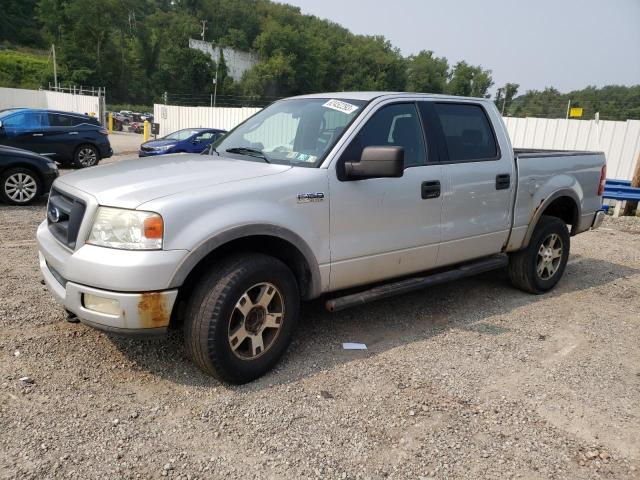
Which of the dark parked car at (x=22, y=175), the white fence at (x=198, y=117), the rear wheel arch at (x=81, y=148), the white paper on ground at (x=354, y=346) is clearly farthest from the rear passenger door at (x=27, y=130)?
the white paper on ground at (x=354, y=346)

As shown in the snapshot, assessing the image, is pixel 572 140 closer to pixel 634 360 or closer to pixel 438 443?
pixel 634 360

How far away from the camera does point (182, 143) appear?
56.4 ft

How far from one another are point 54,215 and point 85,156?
1195 cm

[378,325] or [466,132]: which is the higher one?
[466,132]

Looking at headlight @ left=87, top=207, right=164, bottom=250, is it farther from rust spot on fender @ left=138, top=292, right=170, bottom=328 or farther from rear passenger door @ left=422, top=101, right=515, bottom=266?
rear passenger door @ left=422, top=101, right=515, bottom=266

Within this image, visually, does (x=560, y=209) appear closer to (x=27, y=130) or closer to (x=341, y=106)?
(x=341, y=106)

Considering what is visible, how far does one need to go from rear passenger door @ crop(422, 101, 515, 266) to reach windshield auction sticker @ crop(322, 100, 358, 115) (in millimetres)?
716

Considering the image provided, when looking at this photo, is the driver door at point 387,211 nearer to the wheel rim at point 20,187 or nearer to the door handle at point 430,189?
the door handle at point 430,189

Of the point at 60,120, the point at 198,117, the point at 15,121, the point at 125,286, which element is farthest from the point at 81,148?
the point at 198,117

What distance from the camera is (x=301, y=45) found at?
105 metres

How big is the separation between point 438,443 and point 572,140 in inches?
490

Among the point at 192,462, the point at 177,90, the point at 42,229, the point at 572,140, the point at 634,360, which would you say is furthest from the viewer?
the point at 177,90

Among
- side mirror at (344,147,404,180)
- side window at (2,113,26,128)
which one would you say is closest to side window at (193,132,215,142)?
side window at (2,113,26,128)

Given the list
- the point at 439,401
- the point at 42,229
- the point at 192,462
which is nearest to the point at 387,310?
the point at 439,401
